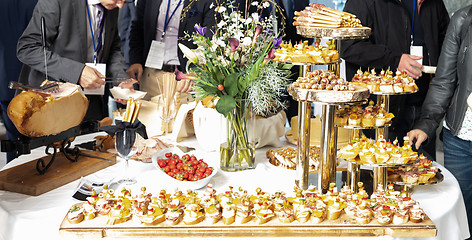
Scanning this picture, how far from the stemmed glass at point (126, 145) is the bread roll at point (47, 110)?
7.9 inches

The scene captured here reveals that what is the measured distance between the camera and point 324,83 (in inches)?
66.1

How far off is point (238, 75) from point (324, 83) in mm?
377

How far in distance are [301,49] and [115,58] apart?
1817mm

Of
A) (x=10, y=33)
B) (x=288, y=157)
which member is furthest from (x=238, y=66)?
(x=10, y=33)

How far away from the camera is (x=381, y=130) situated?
1886 mm

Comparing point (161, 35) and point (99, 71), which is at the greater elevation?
point (161, 35)

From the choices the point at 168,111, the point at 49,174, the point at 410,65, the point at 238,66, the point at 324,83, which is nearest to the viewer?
the point at 324,83

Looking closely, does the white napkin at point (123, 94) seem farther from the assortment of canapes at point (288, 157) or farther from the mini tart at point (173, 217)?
the mini tart at point (173, 217)

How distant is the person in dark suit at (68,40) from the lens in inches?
115

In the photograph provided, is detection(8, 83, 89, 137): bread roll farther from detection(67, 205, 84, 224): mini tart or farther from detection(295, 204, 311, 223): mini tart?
detection(295, 204, 311, 223): mini tart

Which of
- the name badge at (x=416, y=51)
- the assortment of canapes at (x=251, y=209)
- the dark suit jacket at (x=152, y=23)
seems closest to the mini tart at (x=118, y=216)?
the assortment of canapes at (x=251, y=209)

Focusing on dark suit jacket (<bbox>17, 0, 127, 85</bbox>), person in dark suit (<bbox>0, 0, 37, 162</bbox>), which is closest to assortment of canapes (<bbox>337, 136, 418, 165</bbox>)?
dark suit jacket (<bbox>17, 0, 127, 85</bbox>)

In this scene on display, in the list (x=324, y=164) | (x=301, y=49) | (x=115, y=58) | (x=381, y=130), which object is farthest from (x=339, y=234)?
(x=115, y=58)

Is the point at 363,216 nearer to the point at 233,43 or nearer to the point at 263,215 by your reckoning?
the point at 263,215
